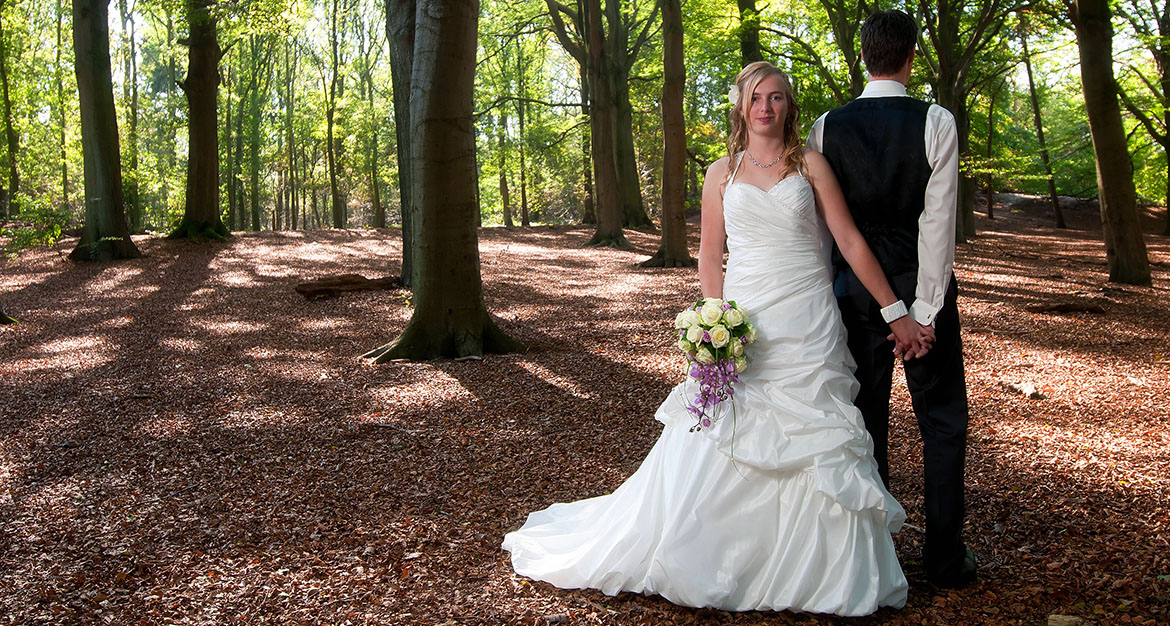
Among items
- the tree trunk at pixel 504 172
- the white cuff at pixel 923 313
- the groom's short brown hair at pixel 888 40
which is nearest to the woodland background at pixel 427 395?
the white cuff at pixel 923 313

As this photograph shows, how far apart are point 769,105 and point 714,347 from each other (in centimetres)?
95

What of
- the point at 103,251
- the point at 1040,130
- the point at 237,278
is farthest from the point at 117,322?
the point at 1040,130

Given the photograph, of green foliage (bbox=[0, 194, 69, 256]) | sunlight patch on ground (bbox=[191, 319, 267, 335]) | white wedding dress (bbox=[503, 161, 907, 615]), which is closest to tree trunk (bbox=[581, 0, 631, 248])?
sunlight patch on ground (bbox=[191, 319, 267, 335])

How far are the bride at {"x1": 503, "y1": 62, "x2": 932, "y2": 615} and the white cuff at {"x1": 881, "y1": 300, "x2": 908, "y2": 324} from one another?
28 mm

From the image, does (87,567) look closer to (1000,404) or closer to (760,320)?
(760,320)

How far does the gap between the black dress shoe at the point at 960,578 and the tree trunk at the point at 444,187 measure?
5.10 meters

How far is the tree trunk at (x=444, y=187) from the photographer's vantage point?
7414 mm

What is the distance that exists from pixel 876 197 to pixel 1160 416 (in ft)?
11.8

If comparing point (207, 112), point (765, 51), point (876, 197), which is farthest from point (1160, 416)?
point (207, 112)

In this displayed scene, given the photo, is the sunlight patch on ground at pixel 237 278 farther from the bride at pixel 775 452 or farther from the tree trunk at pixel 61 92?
the tree trunk at pixel 61 92

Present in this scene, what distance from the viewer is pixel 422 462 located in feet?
17.0

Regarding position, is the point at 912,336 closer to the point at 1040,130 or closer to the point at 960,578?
the point at 960,578

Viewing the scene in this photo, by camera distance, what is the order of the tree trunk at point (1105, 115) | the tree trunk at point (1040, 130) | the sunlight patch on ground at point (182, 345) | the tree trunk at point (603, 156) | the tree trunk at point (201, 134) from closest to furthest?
the sunlight patch on ground at point (182, 345)
the tree trunk at point (1105, 115)
the tree trunk at point (201, 134)
the tree trunk at point (603, 156)
the tree trunk at point (1040, 130)

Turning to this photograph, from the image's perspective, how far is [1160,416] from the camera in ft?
17.8
